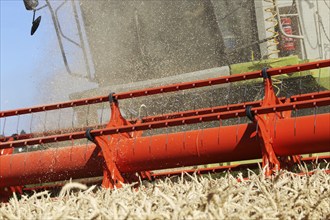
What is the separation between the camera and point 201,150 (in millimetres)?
5098

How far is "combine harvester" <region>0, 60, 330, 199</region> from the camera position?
4.78m

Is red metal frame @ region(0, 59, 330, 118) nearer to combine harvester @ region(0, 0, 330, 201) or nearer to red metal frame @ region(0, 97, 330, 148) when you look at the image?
red metal frame @ region(0, 97, 330, 148)

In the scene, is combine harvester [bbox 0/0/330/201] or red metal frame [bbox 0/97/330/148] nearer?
red metal frame [bbox 0/97/330/148]

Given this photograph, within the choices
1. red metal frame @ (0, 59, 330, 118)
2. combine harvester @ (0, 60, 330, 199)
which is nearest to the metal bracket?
combine harvester @ (0, 60, 330, 199)

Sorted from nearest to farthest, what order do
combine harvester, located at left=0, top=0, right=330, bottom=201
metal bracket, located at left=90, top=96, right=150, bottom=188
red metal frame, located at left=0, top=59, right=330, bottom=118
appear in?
red metal frame, located at left=0, top=59, right=330, bottom=118, metal bracket, located at left=90, top=96, right=150, bottom=188, combine harvester, located at left=0, top=0, right=330, bottom=201

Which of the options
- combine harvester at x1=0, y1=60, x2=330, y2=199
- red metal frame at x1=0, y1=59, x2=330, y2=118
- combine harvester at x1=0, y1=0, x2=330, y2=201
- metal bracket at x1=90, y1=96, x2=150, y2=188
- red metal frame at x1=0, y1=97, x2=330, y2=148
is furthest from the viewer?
combine harvester at x1=0, y1=0, x2=330, y2=201

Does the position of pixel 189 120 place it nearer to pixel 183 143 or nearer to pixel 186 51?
pixel 183 143

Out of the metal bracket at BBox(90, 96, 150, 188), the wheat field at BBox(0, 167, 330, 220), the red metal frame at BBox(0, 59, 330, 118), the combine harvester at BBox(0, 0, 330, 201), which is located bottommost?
the wheat field at BBox(0, 167, 330, 220)

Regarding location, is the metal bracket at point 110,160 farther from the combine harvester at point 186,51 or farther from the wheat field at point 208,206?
the wheat field at point 208,206

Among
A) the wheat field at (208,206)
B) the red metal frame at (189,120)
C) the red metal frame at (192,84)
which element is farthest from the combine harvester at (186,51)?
the wheat field at (208,206)

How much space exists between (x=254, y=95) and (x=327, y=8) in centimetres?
226

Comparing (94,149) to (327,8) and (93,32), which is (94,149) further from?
(327,8)

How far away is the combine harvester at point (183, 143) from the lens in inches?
188

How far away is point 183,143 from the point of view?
17.0 feet
